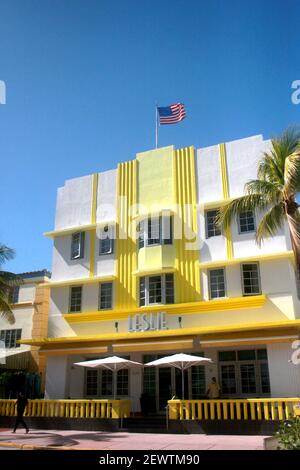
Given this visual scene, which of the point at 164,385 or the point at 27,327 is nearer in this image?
the point at 164,385

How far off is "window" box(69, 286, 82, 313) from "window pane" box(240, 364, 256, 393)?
907cm

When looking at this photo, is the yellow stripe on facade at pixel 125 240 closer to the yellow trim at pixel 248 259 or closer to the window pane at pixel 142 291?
the window pane at pixel 142 291

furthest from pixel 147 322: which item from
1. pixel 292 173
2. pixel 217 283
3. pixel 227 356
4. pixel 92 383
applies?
pixel 292 173

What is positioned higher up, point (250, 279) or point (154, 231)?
point (154, 231)

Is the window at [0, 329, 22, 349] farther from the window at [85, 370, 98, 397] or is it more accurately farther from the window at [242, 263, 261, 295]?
the window at [242, 263, 261, 295]

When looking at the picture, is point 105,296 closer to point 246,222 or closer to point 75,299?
point 75,299

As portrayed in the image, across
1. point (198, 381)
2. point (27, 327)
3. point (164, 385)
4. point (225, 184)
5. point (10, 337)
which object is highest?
point (225, 184)

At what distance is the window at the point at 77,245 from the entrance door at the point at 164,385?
7.66m

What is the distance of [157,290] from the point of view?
2289 centimetres

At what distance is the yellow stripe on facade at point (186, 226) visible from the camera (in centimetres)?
2223

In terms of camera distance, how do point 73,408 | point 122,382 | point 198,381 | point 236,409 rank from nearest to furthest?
point 236,409 < point 73,408 < point 198,381 < point 122,382

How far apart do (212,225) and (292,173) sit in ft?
26.8

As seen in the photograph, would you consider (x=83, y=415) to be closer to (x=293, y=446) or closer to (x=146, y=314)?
(x=146, y=314)

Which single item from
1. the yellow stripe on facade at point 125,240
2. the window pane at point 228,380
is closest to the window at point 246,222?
the yellow stripe on facade at point 125,240
